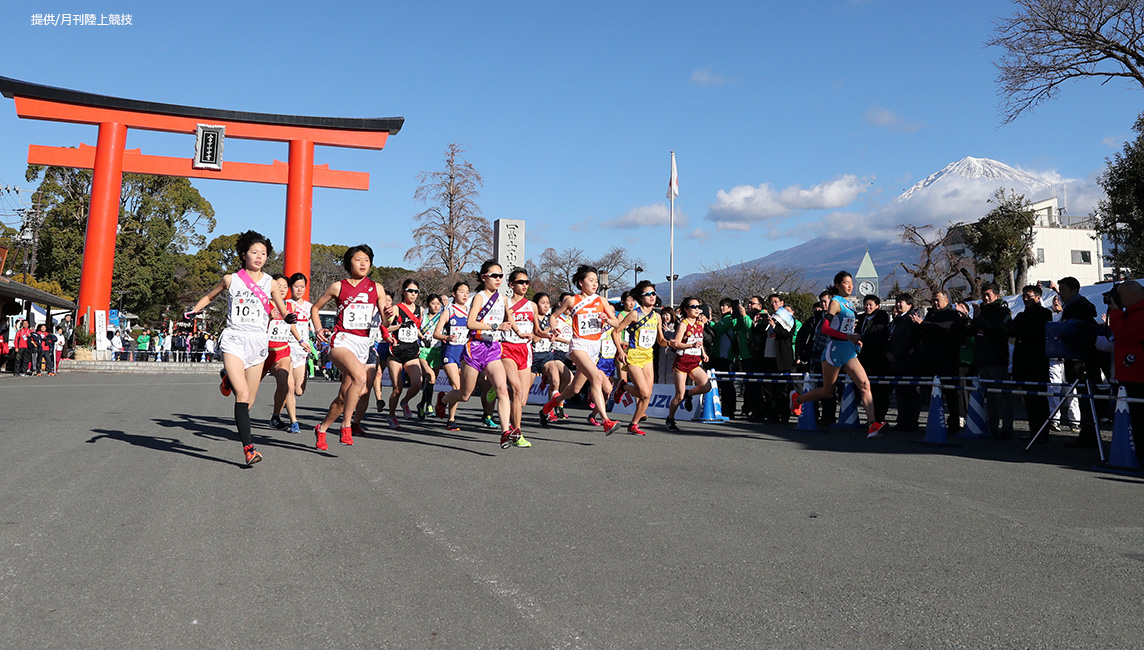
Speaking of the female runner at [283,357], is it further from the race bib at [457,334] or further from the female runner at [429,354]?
the female runner at [429,354]

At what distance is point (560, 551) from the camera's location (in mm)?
4473

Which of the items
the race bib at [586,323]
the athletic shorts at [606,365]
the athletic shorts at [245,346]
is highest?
the race bib at [586,323]

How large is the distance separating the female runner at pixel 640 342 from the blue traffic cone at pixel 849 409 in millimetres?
3204

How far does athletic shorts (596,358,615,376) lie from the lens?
13.0 m

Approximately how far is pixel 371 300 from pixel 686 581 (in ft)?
17.8

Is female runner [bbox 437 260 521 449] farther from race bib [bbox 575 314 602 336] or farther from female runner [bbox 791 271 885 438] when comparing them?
female runner [bbox 791 271 885 438]

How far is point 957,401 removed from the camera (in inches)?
461

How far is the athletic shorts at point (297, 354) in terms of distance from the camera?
34.4ft

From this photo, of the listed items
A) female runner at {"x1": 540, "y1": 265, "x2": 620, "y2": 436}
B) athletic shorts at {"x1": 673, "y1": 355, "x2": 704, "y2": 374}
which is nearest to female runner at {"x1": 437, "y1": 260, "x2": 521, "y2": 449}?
female runner at {"x1": 540, "y1": 265, "x2": 620, "y2": 436}

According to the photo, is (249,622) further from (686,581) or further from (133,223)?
(133,223)

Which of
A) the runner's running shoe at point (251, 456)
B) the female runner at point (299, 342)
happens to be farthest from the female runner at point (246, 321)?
the female runner at point (299, 342)

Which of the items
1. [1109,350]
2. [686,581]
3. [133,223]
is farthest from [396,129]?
[686,581]

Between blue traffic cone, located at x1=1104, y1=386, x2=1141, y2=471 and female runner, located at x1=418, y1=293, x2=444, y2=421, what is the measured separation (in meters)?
8.69

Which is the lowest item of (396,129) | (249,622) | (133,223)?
(249,622)
